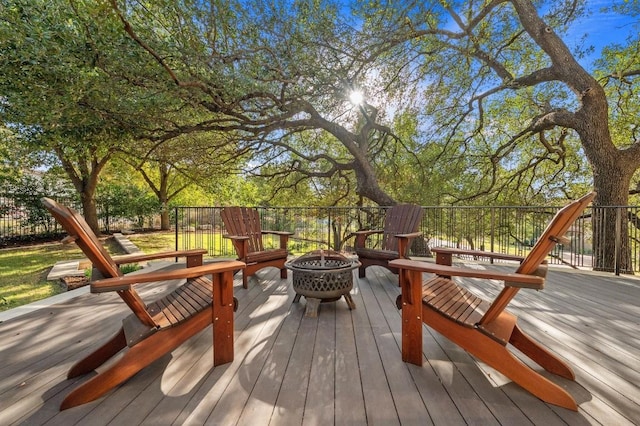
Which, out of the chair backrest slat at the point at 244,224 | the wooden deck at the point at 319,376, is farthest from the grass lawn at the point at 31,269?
the chair backrest slat at the point at 244,224

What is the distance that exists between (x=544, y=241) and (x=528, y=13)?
6744mm

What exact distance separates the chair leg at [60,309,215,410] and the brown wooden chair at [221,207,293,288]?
6.31 ft

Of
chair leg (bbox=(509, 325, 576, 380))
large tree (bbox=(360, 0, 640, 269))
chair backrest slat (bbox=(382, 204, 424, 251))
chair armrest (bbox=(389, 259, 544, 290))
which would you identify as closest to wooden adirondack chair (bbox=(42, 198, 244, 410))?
chair armrest (bbox=(389, 259, 544, 290))

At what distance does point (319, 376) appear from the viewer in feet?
5.64

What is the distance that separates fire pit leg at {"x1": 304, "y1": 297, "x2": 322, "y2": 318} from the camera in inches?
106

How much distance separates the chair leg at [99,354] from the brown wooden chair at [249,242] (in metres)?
1.87

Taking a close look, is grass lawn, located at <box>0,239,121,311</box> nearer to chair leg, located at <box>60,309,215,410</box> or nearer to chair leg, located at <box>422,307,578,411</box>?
chair leg, located at <box>60,309,215,410</box>

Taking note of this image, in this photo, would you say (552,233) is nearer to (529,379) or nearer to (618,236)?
(529,379)

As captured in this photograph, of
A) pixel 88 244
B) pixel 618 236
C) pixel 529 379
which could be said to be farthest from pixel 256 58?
pixel 618 236

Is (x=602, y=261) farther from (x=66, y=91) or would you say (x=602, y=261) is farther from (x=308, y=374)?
(x=66, y=91)

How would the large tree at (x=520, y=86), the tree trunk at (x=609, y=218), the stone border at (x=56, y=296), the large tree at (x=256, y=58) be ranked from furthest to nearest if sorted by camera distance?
the large tree at (x=520, y=86) < the tree trunk at (x=609, y=218) < the large tree at (x=256, y=58) < the stone border at (x=56, y=296)

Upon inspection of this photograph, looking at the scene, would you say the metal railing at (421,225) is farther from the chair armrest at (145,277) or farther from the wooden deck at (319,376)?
the chair armrest at (145,277)

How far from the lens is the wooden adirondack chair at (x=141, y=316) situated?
1.43 m

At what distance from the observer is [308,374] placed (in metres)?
1.74
